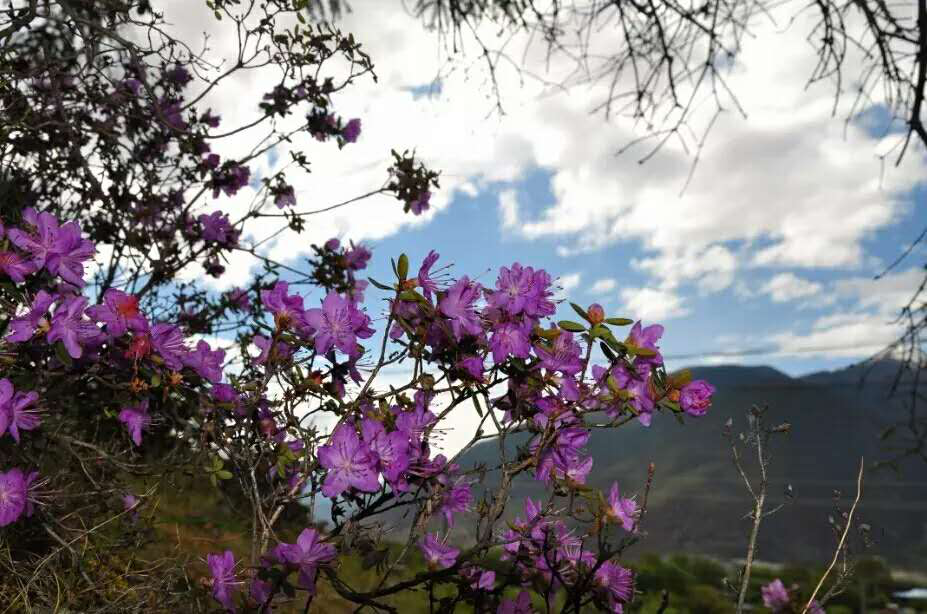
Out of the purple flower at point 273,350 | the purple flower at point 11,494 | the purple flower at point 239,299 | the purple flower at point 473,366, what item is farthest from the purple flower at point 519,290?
the purple flower at point 239,299

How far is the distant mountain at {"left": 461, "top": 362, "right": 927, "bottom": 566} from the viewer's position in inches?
271

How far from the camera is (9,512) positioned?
179 cm

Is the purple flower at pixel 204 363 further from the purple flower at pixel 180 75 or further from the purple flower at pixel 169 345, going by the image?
the purple flower at pixel 180 75

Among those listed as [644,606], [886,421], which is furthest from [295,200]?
[886,421]

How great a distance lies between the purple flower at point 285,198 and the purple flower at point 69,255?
180 centimetres

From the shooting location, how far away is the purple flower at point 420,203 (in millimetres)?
3498

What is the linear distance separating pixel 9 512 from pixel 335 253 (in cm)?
192

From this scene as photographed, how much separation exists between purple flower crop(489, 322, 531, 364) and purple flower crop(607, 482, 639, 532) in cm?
33

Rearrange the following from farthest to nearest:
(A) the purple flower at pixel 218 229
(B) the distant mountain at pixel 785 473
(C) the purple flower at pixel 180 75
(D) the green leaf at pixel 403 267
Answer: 1. (B) the distant mountain at pixel 785 473
2. (C) the purple flower at pixel 180 75
3. (A) the purple flower at pixel 218 229
4. (D) the green leaf at pixel 403 267

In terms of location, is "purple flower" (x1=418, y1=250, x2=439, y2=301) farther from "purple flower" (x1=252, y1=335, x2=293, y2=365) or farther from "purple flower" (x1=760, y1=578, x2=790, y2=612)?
"purple flower" (x1=760, y1=578, x2=790, y2=612)

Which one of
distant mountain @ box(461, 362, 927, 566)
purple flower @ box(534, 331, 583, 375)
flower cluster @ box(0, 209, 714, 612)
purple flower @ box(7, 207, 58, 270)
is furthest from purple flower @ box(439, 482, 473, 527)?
distant mountain @ box(461, 362, 927, 566)

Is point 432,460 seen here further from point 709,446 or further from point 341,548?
point 709,446

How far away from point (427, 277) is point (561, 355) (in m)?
0.32

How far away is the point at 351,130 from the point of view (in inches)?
141
